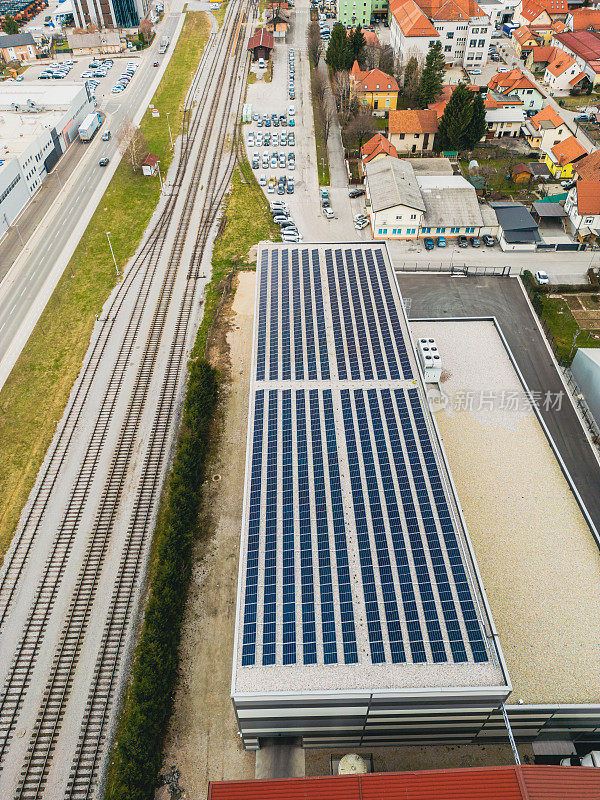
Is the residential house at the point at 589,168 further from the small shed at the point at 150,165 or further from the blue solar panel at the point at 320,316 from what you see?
the small shed at the point at 150,165

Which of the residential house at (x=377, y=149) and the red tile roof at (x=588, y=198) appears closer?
the red tile roof at (x=588, y=198)

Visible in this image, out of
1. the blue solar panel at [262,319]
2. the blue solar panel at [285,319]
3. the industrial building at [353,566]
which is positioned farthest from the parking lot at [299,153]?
the industrial building at [353,566]

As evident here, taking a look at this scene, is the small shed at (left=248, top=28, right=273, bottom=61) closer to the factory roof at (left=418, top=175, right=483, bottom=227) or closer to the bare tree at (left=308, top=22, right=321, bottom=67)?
the bare tree at (left=308, top=22, right=321, bottom=67)

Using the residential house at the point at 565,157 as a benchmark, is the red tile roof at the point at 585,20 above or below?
above

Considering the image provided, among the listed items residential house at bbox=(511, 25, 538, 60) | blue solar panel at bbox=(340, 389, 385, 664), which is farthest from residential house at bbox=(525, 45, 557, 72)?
blue solar panel at bbox=(340, 389, 385, 664)

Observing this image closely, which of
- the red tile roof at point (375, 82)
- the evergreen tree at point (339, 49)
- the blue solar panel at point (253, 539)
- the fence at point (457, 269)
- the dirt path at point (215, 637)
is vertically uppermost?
the evergreen tree at point (339, 49)

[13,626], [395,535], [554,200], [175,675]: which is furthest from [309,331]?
[554,200]

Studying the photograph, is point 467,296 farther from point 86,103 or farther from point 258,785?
point 86,103
